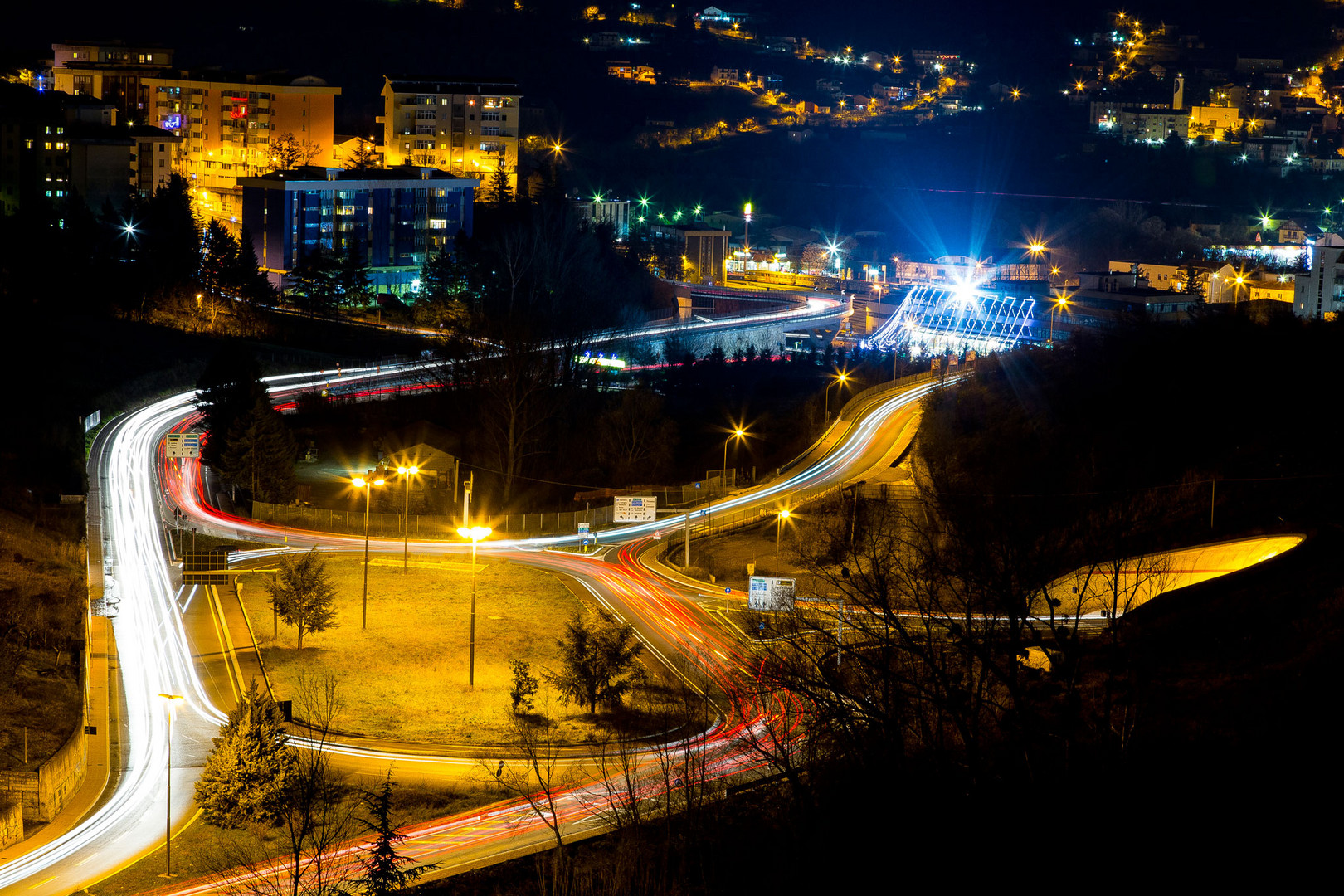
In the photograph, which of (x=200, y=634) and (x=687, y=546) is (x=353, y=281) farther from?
(x=200, y=634)

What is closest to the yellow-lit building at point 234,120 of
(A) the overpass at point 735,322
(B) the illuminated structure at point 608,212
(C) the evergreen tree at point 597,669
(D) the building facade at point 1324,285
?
(B) the illuminated structure at point 608,212

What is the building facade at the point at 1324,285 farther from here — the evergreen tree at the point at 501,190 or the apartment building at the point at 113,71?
the apartment building at the point at 113,71

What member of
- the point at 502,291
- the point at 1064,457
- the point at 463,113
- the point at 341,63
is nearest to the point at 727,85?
the point at 341,63

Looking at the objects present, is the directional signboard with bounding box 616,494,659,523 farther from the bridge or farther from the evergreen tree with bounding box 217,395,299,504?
the bridge

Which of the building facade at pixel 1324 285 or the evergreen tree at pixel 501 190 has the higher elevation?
the evergreen tree at pixel 501 190

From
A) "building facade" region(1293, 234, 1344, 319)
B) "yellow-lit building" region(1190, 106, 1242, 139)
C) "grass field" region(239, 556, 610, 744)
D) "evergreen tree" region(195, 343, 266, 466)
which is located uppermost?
"yellow-lit building" region(1190, 106, 1242, 139)

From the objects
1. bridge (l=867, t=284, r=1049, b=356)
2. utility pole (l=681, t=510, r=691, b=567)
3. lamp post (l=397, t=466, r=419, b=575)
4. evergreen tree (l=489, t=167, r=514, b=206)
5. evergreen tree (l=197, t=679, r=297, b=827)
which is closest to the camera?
evergreen tree (l=197, t=679, r=297, b=827)

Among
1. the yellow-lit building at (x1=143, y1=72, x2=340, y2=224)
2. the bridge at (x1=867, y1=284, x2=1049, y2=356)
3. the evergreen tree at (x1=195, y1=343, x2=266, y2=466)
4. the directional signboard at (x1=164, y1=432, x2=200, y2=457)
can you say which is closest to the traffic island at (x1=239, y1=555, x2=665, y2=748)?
the evergreen tree at (x1=195, y1=343, x2=266, y2=466)
